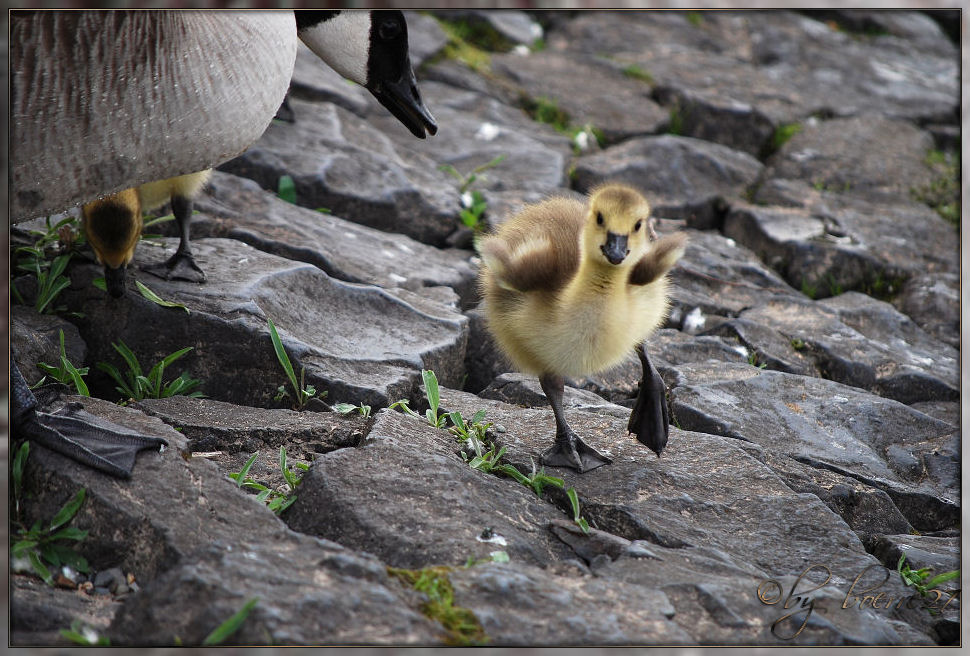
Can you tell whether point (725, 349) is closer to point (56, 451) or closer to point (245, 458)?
point (245, 458)

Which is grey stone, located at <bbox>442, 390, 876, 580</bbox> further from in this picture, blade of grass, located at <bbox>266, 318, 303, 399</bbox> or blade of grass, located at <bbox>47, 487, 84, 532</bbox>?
blade of grass, located at <bbox>47, 487, 84, 532</bbox>

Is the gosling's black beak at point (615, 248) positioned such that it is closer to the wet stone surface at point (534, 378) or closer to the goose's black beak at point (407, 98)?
the wet stone surface at point (534, 378)

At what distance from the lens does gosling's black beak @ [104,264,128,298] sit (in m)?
2.99

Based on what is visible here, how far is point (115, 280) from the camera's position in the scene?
299 centimetres

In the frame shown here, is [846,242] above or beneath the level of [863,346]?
above

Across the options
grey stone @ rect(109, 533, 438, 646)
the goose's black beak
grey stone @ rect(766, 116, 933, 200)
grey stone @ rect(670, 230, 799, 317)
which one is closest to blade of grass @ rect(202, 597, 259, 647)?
grey stone @ rect(109, 533, 438, 646)

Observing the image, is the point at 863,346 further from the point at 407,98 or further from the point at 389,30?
the point at 389,30

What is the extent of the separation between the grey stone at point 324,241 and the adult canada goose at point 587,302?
1.06 m

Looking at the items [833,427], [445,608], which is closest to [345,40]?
[445,608]

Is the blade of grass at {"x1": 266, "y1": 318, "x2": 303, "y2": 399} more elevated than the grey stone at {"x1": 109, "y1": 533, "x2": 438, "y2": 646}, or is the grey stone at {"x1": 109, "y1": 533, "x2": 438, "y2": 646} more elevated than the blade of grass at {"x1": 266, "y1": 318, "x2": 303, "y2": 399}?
the grey stone at {"x1": 109, "y1": 533, "x2": 438, "y2": 646}

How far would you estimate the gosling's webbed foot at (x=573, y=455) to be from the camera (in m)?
2.54

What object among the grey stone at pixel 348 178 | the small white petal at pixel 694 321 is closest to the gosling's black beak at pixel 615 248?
the small white petal at pixel 694 321

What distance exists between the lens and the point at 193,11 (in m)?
2.32

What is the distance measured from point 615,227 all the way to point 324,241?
1641 millimetres
